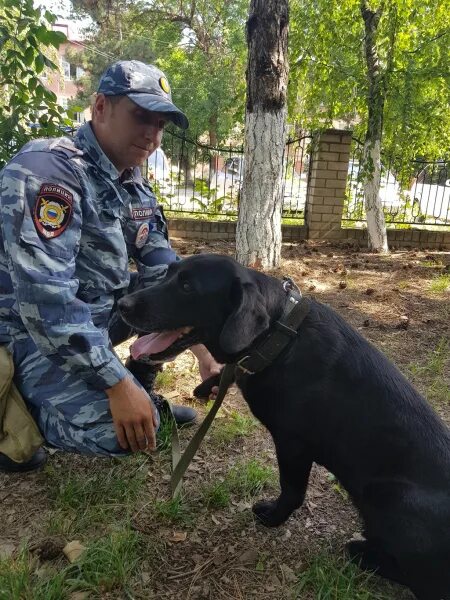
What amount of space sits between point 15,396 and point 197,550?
0.98 m

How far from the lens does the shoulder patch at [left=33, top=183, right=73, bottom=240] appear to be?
1.81 m

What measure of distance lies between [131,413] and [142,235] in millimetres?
1086

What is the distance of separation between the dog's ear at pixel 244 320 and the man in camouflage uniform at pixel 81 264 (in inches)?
18.4

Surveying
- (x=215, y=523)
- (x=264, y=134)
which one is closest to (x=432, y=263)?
(x=264, y=134)

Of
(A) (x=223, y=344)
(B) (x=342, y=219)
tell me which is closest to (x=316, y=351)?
(A) (x=223, y=344)

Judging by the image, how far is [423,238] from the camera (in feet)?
28.2

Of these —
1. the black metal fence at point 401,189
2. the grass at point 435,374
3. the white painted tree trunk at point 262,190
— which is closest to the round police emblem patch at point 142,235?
the grass at point 435,374

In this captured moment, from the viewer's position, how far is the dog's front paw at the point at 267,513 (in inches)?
81.2

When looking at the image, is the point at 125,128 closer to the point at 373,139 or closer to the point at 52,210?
the point at 52,210

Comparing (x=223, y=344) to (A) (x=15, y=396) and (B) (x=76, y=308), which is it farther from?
(A) (x=15, y=396)

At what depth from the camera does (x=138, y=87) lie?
203 cm

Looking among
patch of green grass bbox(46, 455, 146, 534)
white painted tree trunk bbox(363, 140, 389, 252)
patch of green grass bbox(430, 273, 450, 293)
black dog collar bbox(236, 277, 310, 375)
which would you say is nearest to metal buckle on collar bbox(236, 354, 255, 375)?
black dog collar bbox(236, 277, 310, 375)

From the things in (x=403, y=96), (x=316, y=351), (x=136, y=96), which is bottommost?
(x=316, y=351)

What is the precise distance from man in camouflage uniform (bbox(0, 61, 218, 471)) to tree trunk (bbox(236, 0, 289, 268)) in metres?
3.13
